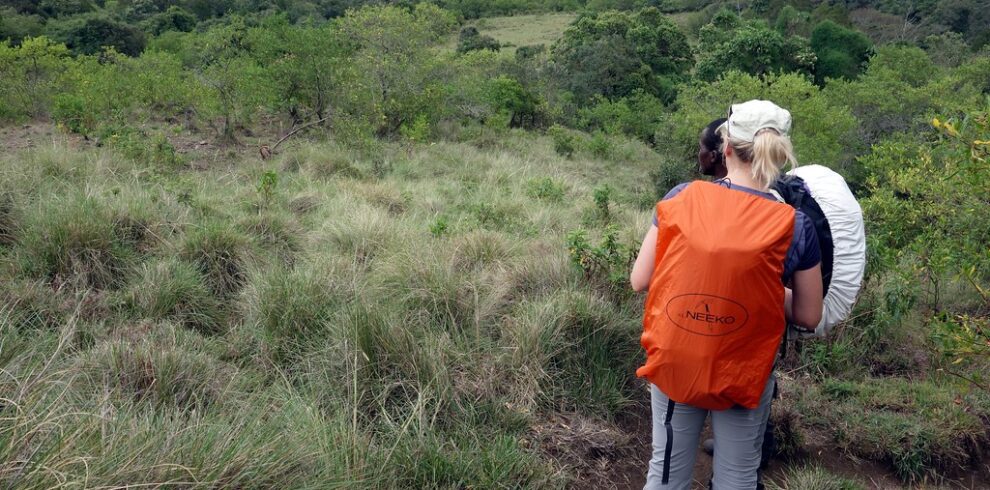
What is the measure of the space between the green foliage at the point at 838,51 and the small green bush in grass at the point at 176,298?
36488mm

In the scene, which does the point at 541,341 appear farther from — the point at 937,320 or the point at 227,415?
the point at 937,320

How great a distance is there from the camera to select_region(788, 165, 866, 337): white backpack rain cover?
2074mm

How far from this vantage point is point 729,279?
187 centimetres

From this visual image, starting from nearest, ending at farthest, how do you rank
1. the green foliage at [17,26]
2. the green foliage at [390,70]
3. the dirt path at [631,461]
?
the dirt path at [631,461] < the green foliage at [390,70] < the green foliage at [17,26]

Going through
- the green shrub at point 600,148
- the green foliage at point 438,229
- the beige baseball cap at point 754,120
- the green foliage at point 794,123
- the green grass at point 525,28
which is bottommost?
the green grass at point 525,28

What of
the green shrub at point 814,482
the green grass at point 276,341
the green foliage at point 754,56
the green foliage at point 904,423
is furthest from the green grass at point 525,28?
the green shrub at point 814,482

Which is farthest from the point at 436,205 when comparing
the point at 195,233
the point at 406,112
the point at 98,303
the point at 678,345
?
the point at 406,112

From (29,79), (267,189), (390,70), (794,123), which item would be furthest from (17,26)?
(794,123)

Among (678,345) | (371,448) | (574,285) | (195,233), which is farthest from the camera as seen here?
(195,233)

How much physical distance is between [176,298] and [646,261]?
2.95 meters

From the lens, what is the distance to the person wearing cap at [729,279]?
6.19 ft

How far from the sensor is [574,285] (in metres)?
4.12

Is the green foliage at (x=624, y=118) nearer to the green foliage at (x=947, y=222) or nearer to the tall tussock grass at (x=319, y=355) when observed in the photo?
the green foliage at (x=947, y=222)

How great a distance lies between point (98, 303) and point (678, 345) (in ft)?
10.9
